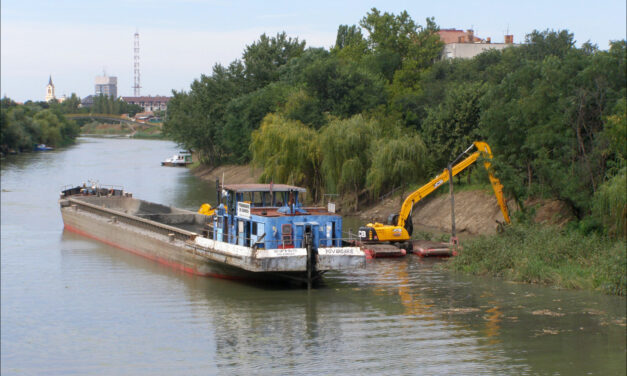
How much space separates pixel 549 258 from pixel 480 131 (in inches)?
604

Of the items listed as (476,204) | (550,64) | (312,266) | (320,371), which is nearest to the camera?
(320,371)

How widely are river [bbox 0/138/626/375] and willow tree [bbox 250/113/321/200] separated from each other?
674 inches

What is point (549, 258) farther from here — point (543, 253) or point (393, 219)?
point (393, 219)

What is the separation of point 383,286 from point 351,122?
21.7 m

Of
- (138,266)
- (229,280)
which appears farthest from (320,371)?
(138,266)

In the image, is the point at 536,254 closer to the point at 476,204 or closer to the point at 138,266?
the point at 476,204

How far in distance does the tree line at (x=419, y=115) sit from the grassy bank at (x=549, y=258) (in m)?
1.38

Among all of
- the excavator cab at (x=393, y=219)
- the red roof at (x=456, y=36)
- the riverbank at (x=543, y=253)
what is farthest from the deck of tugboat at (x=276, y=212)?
the red roof at (x=456, y=36)

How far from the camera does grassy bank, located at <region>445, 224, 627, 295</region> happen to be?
1033 inches

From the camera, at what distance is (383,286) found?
1113 inches

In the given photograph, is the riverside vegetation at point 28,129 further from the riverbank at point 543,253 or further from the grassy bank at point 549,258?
the grassy bank at point 549,258

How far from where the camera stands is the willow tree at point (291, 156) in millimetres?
50125

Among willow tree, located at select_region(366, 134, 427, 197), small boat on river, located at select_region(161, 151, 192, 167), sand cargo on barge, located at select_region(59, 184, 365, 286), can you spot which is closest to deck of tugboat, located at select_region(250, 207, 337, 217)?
sand cargo on barge, located at select_region(59, 184, 365, 286)

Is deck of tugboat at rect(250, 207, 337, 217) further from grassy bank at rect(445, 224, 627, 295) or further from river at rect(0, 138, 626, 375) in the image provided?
grassy bank at rect(445, 224, 627, 295)
